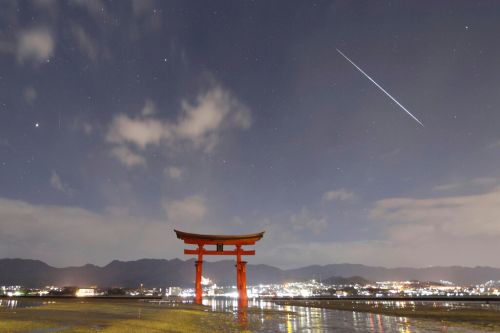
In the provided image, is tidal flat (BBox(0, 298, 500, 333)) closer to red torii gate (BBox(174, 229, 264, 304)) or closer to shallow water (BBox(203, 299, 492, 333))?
shallow water (BBox(203, 299, 492, 333))

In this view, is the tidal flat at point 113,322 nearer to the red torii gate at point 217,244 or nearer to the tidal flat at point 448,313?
the tidal flat at point 448,313

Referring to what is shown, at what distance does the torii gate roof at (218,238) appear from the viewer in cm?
4214

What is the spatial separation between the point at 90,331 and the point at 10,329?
3.28 metres

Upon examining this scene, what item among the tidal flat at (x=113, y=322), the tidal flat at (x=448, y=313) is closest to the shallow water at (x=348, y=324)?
the tidal flat at (x=113, y=322)

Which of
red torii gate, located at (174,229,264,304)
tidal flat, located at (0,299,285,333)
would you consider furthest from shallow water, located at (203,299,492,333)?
red torii gate, located at (174,229,264,304)

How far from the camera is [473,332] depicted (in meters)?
15.2

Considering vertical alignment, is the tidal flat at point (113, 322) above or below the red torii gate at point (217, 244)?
below

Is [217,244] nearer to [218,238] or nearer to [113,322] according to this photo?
[218,238]

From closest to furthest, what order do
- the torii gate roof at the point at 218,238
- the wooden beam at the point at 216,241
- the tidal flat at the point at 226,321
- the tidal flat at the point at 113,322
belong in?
the tidal flat at the point at 113,322
the tidal flat at the point at 226,321
the torii gate roof at the point at 218,238
the wooden beam at the point at 216,241

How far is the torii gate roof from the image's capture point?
4214 cm

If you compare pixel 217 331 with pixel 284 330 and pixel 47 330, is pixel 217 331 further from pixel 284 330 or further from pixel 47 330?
pixel 47 330

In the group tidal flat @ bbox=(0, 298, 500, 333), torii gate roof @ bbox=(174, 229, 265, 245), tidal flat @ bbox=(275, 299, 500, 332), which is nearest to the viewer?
tidal flat @ bbox=(0, 298, 500, 333)

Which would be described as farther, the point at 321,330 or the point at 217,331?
the point at 321,330

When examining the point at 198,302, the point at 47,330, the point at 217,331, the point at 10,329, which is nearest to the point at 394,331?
the point at 217,331
